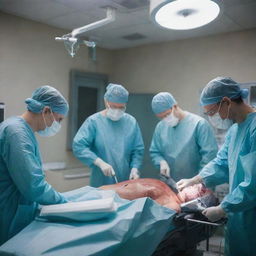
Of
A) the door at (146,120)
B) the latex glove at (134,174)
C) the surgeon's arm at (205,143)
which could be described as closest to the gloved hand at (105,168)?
the latex glove at (134,174)

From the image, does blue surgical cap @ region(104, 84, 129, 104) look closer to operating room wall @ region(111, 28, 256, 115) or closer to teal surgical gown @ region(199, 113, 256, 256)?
teal surgical gown @ region(199, 113, 256, 256)

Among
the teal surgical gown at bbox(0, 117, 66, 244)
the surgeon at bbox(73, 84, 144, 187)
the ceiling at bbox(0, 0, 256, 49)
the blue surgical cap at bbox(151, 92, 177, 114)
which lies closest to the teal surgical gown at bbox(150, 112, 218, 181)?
the blue surgical cap at bbox(151, 92, 177, 114)

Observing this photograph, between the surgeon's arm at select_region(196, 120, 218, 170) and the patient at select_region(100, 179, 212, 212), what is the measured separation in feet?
1.02

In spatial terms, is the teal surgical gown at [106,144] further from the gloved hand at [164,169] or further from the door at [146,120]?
the door at [146,120]

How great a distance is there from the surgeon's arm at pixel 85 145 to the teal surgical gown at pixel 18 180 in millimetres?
994

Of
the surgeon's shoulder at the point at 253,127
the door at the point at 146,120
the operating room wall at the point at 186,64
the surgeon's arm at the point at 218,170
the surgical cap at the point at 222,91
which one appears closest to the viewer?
the surgeon's shoulder at the point at 253,127

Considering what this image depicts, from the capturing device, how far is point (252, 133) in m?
1.54

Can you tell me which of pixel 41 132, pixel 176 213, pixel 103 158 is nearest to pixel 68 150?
pixel 103 158

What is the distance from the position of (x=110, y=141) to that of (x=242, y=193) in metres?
1.44

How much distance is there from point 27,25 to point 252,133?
2.85m

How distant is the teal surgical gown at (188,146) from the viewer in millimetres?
2471

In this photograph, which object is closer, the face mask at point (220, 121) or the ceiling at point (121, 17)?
the face mask at point (220, 121)

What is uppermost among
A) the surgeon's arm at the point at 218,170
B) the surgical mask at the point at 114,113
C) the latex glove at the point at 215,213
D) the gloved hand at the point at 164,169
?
the surgical mask at the point at 114,113

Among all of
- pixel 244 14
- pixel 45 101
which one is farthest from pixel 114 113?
pixel 244 14
